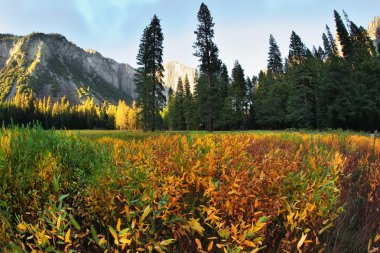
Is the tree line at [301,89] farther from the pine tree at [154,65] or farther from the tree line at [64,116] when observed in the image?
the tree line at [64,116]

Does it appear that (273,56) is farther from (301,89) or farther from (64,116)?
(64,116)

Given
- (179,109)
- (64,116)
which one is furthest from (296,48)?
(64,116)

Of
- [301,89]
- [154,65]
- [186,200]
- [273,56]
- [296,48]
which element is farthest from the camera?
[273,56]

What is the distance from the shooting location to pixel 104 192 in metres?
2.36

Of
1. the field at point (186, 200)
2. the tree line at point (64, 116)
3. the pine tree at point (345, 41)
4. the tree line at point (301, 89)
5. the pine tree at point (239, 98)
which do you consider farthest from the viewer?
the tree line at point (64, 116)

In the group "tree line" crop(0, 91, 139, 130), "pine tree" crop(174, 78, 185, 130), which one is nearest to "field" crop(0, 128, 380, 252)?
"pine tree" crop(174, 78, 185, 130)

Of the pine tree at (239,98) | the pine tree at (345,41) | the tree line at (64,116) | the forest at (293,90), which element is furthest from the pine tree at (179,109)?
the pine tree at (345,41)

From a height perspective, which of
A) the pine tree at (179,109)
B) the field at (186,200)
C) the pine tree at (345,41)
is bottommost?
the field at (186,200)

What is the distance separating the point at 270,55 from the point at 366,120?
35.5 metres

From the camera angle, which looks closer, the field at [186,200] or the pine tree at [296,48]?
the field at [186,200]

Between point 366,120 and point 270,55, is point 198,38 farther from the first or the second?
point 270,55

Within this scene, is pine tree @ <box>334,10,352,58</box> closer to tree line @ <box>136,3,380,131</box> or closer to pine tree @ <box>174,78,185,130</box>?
tree line @ <box>136,3,380,131</box>

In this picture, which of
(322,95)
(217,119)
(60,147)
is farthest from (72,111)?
(60,147)

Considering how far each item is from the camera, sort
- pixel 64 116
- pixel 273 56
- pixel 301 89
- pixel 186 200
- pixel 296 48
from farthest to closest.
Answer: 1. pixel 64 116
2. pixel 273 56
3. pixel 296 48
4. pixel 301 89
5. pixel 186 200
